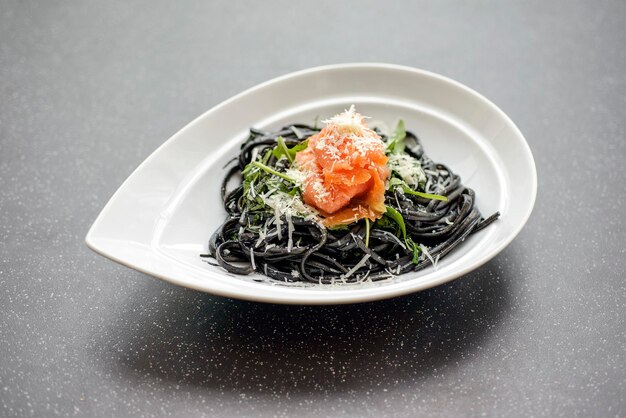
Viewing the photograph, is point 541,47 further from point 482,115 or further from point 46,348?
point 46,348

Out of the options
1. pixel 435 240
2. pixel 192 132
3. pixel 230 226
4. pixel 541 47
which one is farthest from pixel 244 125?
pixel 541 47

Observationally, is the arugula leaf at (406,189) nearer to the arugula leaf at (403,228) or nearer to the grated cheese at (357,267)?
the arugula leaf at (403,228)

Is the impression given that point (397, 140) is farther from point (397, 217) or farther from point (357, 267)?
point (357, 267)

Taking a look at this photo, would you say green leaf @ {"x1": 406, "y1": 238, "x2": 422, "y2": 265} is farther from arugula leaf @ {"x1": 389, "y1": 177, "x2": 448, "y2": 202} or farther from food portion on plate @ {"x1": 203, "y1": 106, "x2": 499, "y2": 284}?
arugula leaf @ {"x1": 389, "y1": 177, "x2": 448, "y2": 202}

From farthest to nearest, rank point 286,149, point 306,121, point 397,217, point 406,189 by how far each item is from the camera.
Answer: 1. point 306,121
2. point 286,149
3. point 406,189
4. point 397,217

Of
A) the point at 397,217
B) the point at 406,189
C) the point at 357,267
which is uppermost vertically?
the point at 406,189

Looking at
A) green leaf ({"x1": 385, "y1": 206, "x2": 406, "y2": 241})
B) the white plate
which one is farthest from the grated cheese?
green leaf ({"x1": 385, "y1": 206, "x2": 406, "y2": 241})

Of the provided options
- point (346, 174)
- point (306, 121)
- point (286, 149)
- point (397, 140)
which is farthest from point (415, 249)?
point (306, 121)
